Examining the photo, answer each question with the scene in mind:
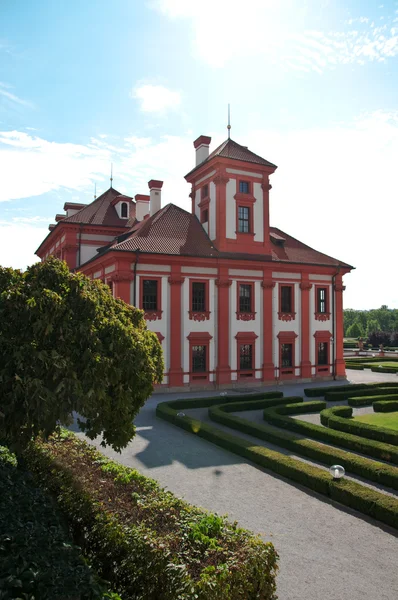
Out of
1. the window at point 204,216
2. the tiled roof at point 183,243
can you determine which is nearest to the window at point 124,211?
the tiled roof at point 183,243

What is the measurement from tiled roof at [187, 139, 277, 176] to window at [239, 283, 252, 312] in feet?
29.8

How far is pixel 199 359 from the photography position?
30.7 m

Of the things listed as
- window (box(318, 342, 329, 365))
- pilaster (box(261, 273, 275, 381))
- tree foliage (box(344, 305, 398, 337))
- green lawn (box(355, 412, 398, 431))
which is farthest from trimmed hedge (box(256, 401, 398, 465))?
tree foliage (box(344, 305, 398, 337))

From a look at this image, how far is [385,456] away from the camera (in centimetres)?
1571

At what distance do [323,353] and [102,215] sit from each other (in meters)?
22.2

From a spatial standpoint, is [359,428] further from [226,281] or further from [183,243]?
[183,243]

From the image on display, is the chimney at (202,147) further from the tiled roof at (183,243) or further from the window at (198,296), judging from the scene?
the window at (198,296)

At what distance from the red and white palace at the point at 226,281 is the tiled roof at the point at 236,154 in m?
0.10

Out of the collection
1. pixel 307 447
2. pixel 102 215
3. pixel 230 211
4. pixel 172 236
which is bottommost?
pixel 307 447

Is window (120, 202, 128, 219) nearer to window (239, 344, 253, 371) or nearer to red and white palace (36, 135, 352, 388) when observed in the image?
red and white palace (36, 135, 352, 388)

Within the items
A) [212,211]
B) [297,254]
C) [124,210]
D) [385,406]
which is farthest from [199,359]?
[124,210]

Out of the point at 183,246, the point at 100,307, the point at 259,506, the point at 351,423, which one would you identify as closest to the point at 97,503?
the point at 100,307

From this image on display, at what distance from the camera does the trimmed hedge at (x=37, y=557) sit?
5527 millimetres

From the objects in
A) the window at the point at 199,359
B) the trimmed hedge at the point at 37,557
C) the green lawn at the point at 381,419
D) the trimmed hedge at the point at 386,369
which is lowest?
the green lawn at the point at 381,419
